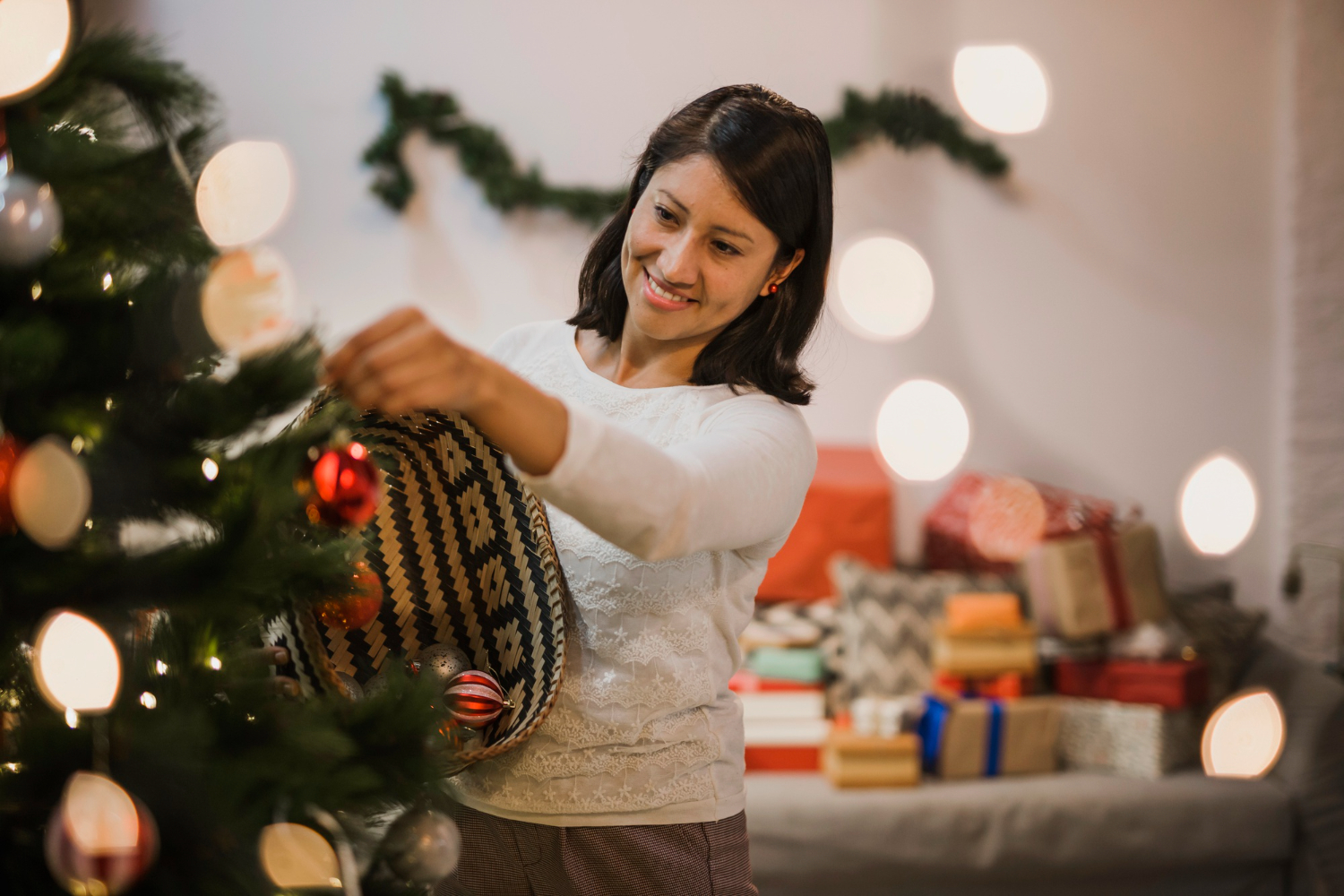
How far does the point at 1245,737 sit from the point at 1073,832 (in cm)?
52

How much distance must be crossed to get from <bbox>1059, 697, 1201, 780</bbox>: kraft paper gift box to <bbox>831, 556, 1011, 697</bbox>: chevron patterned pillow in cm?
32

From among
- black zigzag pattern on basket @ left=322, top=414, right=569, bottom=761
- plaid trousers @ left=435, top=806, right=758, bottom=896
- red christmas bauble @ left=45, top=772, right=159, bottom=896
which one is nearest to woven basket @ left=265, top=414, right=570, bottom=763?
black zigzag pattern on basket @ left=322, top=414, right=569, bottom=761

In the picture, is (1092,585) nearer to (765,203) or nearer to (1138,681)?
(1138,681)

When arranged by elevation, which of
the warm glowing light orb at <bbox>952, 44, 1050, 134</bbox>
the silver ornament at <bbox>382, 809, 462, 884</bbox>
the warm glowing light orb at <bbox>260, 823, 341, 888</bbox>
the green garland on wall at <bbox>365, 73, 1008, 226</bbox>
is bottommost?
the silver ornament at <bbox>382, 809, 462, 884</bbox>

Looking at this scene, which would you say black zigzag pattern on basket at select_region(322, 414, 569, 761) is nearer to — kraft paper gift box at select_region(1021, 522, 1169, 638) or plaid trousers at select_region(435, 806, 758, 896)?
plaid trousers at select_region(435, 806, 758, 896)

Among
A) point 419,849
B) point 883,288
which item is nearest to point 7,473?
point 419,849

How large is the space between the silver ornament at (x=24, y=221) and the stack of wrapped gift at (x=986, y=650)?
2078 mm

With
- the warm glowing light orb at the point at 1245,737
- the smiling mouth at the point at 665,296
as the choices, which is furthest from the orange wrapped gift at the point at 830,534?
the smiling mouth at the point at 665,296

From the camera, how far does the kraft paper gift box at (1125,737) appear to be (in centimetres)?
216

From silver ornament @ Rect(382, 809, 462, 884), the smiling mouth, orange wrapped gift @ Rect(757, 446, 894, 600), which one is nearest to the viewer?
silver ornament @ Rect(382, 809, 462, 884)

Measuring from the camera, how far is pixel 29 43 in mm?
432

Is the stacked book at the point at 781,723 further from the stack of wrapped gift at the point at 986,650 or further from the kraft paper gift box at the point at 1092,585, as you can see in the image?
the kraft paper gift box at the point at 1092,585

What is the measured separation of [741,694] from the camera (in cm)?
214

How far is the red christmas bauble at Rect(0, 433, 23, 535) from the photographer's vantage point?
411 millimetres
